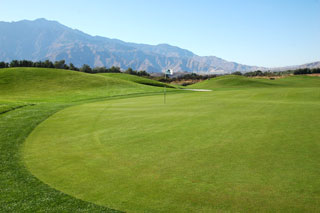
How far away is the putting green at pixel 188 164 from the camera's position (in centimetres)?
451

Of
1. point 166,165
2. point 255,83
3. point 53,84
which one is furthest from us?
point 255,83

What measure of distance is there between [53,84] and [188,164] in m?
43.7

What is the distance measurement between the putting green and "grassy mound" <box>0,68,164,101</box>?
94.5 feet

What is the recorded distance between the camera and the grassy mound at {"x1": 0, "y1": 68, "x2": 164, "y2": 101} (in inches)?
1543

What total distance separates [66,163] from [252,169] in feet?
15.6

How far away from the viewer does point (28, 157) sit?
746 cm

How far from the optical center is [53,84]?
44781 mm

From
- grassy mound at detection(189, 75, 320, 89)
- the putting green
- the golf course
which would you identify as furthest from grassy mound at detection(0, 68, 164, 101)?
the putting green

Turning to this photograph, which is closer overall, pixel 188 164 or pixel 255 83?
pixel 188 164

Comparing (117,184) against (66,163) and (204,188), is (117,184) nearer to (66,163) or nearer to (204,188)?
(204,188)

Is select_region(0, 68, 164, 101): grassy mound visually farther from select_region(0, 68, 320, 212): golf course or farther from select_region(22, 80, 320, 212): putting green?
select_region(22, 80, 320, 212): putting green

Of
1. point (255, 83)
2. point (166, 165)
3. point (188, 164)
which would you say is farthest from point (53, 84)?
point (255, 83)

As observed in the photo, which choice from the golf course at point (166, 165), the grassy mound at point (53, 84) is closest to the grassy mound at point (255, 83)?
the grassy mound at point (53, 84)

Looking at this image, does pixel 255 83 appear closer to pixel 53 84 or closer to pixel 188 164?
pixel 53 84
